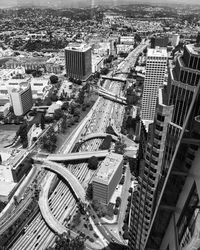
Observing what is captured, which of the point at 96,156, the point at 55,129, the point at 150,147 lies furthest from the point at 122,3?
the point at 150,147

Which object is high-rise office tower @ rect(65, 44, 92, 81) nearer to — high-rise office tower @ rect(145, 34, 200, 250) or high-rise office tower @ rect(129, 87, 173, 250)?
high-rise office tower @ rect(129, 87, 173, 250)

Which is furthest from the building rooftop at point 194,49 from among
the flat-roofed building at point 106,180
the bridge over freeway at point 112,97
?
the bridge over freeway at point 112,97

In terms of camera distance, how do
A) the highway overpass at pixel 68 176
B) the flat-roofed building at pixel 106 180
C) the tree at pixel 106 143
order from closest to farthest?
1. the flat-roofed building at pixel 106 180
2. the highway overpass at pixel 68 176
3. the tree at pixel 106 143

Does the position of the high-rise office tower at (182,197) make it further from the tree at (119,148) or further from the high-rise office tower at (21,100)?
the high-rise office tower at (21,100)

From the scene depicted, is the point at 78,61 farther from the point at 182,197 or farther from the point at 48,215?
the point at 182,197

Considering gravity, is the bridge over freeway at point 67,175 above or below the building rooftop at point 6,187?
above

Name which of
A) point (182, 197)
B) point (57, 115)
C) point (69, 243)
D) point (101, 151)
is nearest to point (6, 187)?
point (69, 243)

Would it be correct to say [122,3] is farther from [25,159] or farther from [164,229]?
[164,229]
